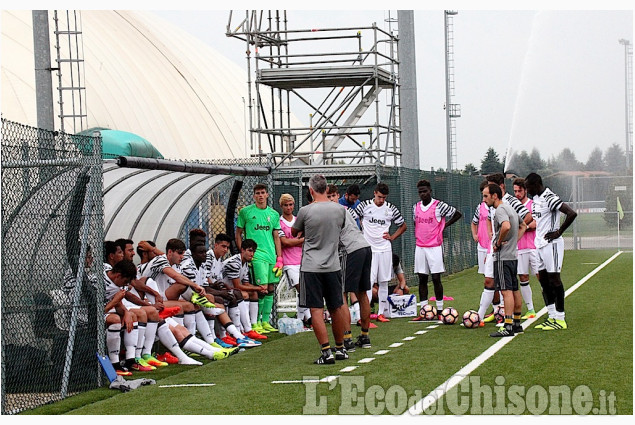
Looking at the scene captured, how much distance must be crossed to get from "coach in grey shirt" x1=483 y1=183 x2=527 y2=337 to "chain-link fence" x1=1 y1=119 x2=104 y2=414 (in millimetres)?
5294

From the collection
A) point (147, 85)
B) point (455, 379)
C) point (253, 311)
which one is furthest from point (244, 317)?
point (147, 85)

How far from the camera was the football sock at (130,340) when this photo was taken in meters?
12.2

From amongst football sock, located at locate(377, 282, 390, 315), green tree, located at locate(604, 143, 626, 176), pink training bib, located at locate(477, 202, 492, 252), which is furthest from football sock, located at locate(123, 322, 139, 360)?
green tree, located at locate(604, 143, 626, 176)

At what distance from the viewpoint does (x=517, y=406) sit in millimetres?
9094

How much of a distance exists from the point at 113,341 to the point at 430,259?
613 centimetres

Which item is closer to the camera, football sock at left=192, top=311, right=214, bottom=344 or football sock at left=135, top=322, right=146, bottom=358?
football sock at left=135, top=322, right=146, bottom=358

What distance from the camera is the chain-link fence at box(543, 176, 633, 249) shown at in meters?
40.9

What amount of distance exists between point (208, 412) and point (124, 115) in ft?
149

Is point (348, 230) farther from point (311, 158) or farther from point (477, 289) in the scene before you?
point (311, 158)

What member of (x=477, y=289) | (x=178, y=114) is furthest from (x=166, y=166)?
(x=178, y=114)

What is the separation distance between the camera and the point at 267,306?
16.3m

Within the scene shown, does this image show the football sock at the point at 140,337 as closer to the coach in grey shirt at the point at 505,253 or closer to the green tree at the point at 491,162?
the coach in grey shirt at the point at 505,253

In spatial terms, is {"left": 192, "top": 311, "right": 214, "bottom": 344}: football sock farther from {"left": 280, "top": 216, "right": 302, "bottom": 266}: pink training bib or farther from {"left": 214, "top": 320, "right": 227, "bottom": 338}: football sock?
{"left": 280, "top": 216, "right": 302, "bottom": 266}: pink training bib

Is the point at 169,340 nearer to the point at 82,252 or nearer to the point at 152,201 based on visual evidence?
the point at 82,252
